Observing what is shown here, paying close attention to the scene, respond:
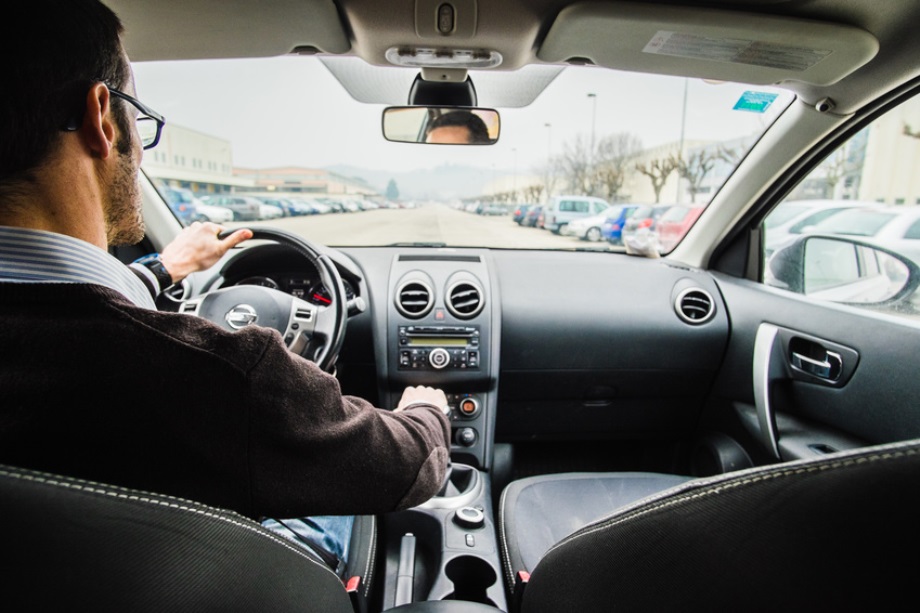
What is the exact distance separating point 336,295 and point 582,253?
→ 71.3 inches

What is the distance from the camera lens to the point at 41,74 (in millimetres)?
845

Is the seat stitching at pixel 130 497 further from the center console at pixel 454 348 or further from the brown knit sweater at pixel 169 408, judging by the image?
the center console at pixel 454 348

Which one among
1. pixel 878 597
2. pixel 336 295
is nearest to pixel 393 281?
pixel 336 295

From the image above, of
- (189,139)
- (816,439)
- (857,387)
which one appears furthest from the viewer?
(189,139)

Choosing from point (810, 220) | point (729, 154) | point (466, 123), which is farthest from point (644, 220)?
point (466, 123)

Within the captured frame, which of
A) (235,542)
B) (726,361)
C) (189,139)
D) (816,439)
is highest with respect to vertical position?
(189,139)

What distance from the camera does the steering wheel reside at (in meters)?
2.01

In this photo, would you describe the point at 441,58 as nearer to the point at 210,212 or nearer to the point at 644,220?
the point at 210,212

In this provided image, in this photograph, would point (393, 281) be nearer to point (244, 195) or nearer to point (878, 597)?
point (244, 195)

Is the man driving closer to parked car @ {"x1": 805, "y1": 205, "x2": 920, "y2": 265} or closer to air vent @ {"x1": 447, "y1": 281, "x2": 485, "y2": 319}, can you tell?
air vent @ {"x1": 447, "y1": 281, "x2": 485, "y2": 319}

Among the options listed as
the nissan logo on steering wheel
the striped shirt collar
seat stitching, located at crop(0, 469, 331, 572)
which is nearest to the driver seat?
seat stitching, located at crop(0, 469, 331, 572)

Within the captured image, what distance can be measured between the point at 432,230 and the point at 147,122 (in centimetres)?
213

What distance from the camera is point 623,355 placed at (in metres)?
2.84

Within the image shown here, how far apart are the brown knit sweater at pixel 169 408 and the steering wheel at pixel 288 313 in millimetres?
1090
